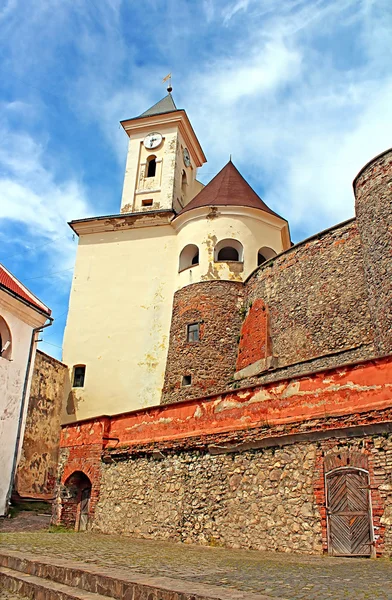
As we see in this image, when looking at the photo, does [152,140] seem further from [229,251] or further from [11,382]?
[11,382]

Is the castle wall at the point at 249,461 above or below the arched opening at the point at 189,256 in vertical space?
below

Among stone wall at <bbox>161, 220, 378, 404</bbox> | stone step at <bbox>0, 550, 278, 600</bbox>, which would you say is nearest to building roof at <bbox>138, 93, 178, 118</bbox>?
stone wall at <bbox>161, 220, 378, 404</bbox>

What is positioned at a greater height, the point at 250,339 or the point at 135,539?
the point at 250,339

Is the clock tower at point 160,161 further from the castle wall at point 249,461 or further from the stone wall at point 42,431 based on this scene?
the castle wall at point 249,461

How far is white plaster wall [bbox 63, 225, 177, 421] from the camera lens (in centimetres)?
1955

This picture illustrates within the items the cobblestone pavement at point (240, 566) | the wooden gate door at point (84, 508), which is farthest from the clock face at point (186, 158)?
the cobblestone pavement at point (240, 566)

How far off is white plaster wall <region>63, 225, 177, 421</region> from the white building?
202 inches

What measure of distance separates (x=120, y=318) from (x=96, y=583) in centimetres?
1574

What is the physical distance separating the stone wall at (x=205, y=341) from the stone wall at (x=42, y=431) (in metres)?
4.12

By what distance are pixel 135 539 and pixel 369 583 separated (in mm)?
6136

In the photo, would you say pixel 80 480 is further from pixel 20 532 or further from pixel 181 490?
pixel 181 490

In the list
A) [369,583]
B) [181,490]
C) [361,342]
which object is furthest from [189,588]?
[361,342]

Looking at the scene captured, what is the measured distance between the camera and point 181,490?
10.0 m

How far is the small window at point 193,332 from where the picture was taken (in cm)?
1834
